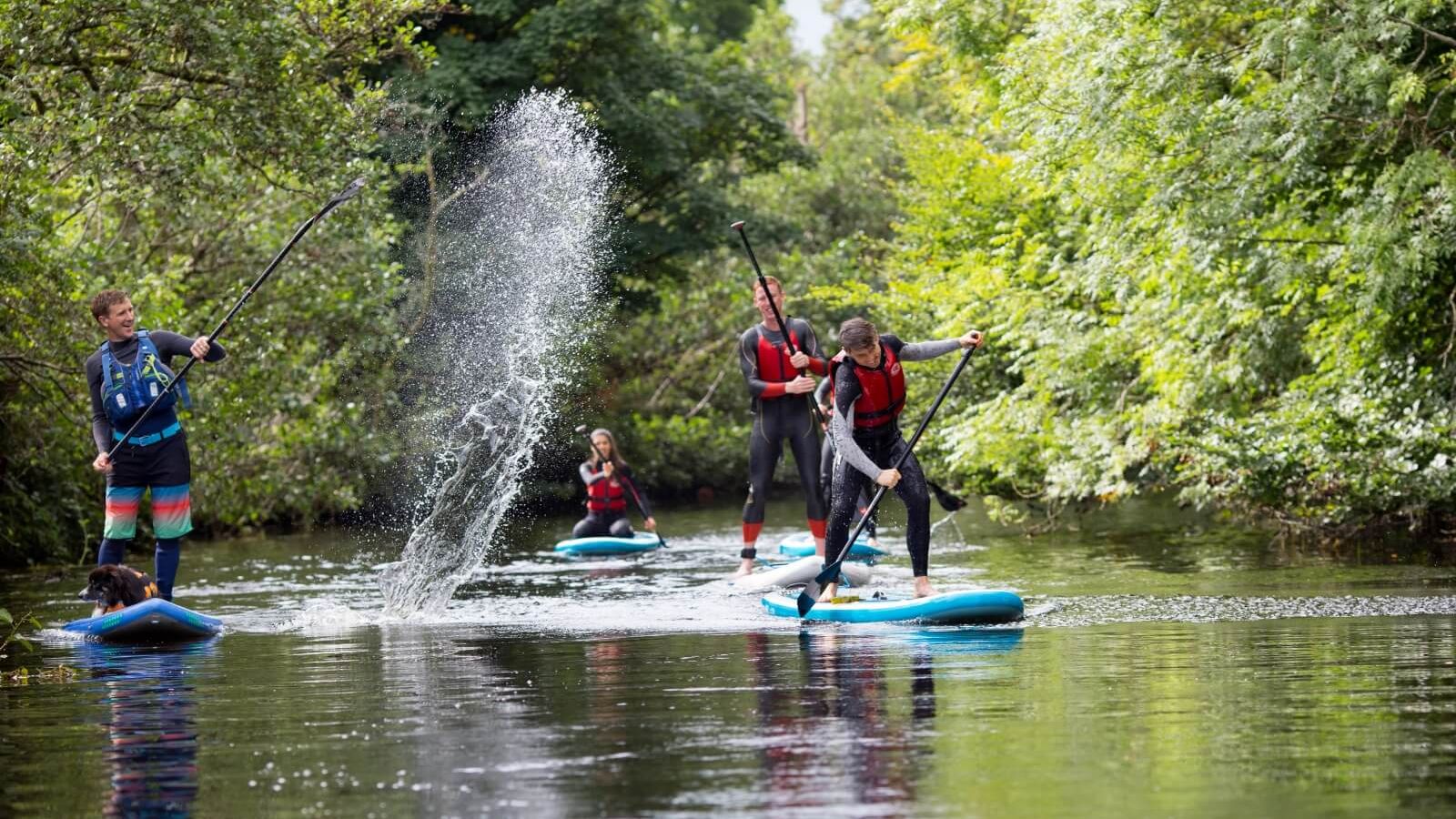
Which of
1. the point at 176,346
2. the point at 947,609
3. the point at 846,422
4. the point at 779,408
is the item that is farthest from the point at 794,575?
the point at 176,346

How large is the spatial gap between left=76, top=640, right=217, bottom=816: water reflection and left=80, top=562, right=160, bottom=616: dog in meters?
0.35

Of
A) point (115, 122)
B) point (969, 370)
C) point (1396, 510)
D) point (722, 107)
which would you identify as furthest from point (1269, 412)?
point (722, 107)

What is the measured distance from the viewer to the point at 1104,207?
16453 millimetres

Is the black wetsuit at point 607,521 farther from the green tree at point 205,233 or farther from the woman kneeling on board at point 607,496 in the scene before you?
the green tree at point 205,233

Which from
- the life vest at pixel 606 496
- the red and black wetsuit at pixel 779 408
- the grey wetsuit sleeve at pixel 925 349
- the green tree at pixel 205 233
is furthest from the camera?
the life vest at pixel 606 496

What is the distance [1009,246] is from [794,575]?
882 centimetres

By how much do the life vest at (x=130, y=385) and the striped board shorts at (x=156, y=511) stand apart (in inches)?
16.6

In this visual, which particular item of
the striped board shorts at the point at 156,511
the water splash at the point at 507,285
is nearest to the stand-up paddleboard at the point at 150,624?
the striped board shorts at the point at 156,511

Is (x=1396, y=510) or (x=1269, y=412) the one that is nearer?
(x=1396, y=510)

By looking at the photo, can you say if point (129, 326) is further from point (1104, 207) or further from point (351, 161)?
point (1104, 207)

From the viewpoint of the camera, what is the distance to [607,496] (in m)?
19.8

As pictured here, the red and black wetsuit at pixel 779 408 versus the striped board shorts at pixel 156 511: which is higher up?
the red and black wetsuit at pixel 779 408

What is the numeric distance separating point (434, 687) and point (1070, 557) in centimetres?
849

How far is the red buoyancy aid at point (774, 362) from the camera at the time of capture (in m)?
13.6
